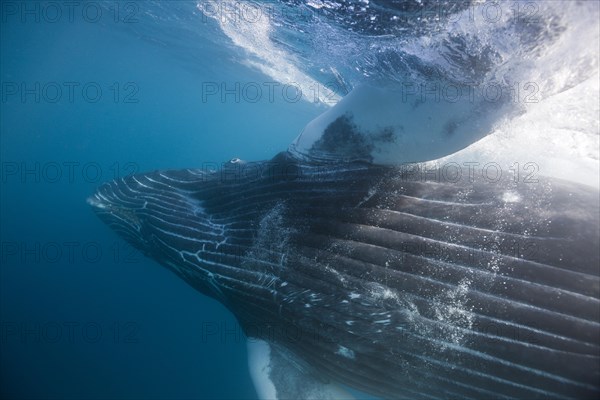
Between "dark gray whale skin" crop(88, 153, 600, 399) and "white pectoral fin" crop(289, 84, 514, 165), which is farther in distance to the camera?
"white pectoral fin" crop(289, 84, 514, 165)

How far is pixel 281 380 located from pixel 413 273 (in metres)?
3.62

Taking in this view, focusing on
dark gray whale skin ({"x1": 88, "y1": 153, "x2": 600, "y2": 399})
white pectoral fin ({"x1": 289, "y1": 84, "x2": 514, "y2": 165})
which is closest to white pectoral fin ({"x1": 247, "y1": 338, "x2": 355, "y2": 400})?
dark gray whale skin ({"x1": 88, "y1": 153, "x2": 600, "y2": 399})

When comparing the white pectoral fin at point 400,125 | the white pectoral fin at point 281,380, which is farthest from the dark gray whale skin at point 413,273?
the white pectoral fin at point 281,380

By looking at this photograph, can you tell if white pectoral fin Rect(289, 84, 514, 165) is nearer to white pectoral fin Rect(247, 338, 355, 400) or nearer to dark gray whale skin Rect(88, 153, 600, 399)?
dark gray whale skin Rect(88, 153, 600, 399)

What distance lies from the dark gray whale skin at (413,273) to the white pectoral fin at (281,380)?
0.41m

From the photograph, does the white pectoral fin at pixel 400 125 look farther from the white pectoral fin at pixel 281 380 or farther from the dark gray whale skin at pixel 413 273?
the white pectoral fin at pixel 281 380

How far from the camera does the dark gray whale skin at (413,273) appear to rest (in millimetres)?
3232

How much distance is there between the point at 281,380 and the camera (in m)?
5.98

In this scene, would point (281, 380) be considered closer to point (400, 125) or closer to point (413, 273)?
point (413, 273)

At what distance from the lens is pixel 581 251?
3.29 metres

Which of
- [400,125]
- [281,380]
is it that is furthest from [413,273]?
[281,380]

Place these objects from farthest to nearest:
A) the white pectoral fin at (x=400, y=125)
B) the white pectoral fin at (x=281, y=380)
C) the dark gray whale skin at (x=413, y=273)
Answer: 1. the white pectoral fin at (x=281, y=380)
2. the white pectoral fin at (x=400, y=125)
3. the dark gray whale skin at (x=413, y=273)

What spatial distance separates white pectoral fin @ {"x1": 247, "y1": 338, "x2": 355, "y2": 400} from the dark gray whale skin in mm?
409

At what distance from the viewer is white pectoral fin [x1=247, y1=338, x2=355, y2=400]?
5918 mm
